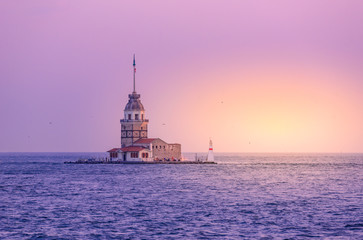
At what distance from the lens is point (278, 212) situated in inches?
2175

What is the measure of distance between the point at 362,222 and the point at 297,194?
2452 centimetres

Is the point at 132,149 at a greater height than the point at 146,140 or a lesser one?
lesser

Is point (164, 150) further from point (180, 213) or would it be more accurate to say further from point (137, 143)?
point (180, 213)

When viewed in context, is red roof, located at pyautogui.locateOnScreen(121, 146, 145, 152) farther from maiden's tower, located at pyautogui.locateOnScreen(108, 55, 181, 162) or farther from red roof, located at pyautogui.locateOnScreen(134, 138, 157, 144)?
red roof, located at pyautogui.locateOnScreen(134, 138, 157, 144)

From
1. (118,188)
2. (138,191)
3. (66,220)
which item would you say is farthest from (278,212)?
(118,188)

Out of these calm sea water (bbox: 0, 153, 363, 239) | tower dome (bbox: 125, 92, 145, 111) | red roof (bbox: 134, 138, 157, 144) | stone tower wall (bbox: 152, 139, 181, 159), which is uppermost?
tower dome (bbox: 125, 92, 145, 111)

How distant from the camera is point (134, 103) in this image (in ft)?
567

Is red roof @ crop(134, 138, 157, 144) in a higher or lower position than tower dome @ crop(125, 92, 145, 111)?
lower

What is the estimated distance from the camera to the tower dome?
17188 centimetres

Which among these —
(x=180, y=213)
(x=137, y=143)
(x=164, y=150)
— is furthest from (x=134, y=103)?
(x=180, y=213)

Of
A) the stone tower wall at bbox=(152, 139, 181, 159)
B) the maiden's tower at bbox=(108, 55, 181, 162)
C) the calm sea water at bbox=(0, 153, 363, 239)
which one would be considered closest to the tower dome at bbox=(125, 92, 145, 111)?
the maiden's tower at bbox=(108, 55, 181, 162)

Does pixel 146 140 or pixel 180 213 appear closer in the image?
pixel 180 213

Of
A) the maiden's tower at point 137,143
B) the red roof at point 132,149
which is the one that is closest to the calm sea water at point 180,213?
the red roof at point 132,149

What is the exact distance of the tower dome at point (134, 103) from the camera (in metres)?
172
